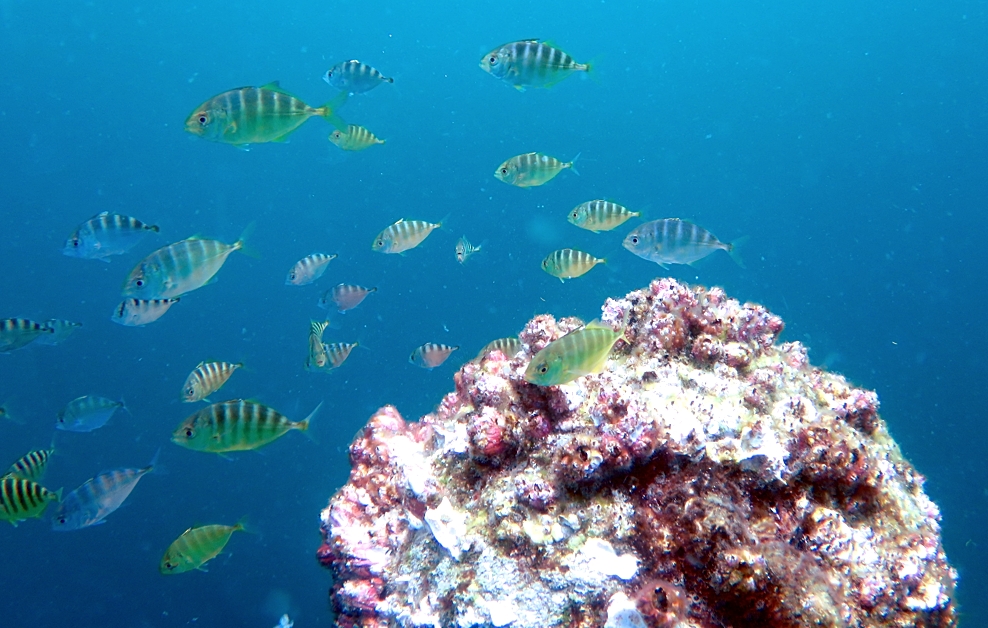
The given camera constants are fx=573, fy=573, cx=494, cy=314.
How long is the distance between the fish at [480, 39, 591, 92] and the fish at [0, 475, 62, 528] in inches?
230

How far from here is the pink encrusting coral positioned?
2395mm

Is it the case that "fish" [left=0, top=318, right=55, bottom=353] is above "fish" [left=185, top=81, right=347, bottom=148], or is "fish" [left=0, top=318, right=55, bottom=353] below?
below

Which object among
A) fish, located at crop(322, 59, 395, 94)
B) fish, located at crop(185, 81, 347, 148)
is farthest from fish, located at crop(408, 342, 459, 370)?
fish, located at crop(185, 81, 347, 148)

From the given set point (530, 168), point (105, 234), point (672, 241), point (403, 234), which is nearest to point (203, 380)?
point (105, 234)

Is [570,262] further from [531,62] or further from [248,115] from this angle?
[248,115]

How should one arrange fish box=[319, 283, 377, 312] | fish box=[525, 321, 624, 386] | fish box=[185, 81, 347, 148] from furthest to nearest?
fish box=[319, 283, 377, 312]
fish box=[185, 81, 347, 148]
fish box=[525, 321, 624, 386]

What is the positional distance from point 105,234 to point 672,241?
5803 millimetres

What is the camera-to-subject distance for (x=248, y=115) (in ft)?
13.9

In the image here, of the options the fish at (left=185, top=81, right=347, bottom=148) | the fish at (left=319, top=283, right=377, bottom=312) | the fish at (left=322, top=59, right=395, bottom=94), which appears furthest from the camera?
the fish at (left=319, top=283, right=377, bottom=312)

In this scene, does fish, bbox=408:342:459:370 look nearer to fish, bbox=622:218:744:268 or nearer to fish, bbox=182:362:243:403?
fish, bbox=182:362:243:403

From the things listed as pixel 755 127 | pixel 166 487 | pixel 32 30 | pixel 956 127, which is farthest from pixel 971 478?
pixel 32 30

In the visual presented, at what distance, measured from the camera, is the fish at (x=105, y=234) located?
6.03 m

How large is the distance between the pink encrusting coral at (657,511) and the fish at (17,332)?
6420mm

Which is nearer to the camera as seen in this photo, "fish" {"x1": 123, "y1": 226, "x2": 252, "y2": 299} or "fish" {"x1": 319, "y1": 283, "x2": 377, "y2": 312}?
"fish" {"x1": 123, "y1": 226, "x2": 252, "y2": 299}
